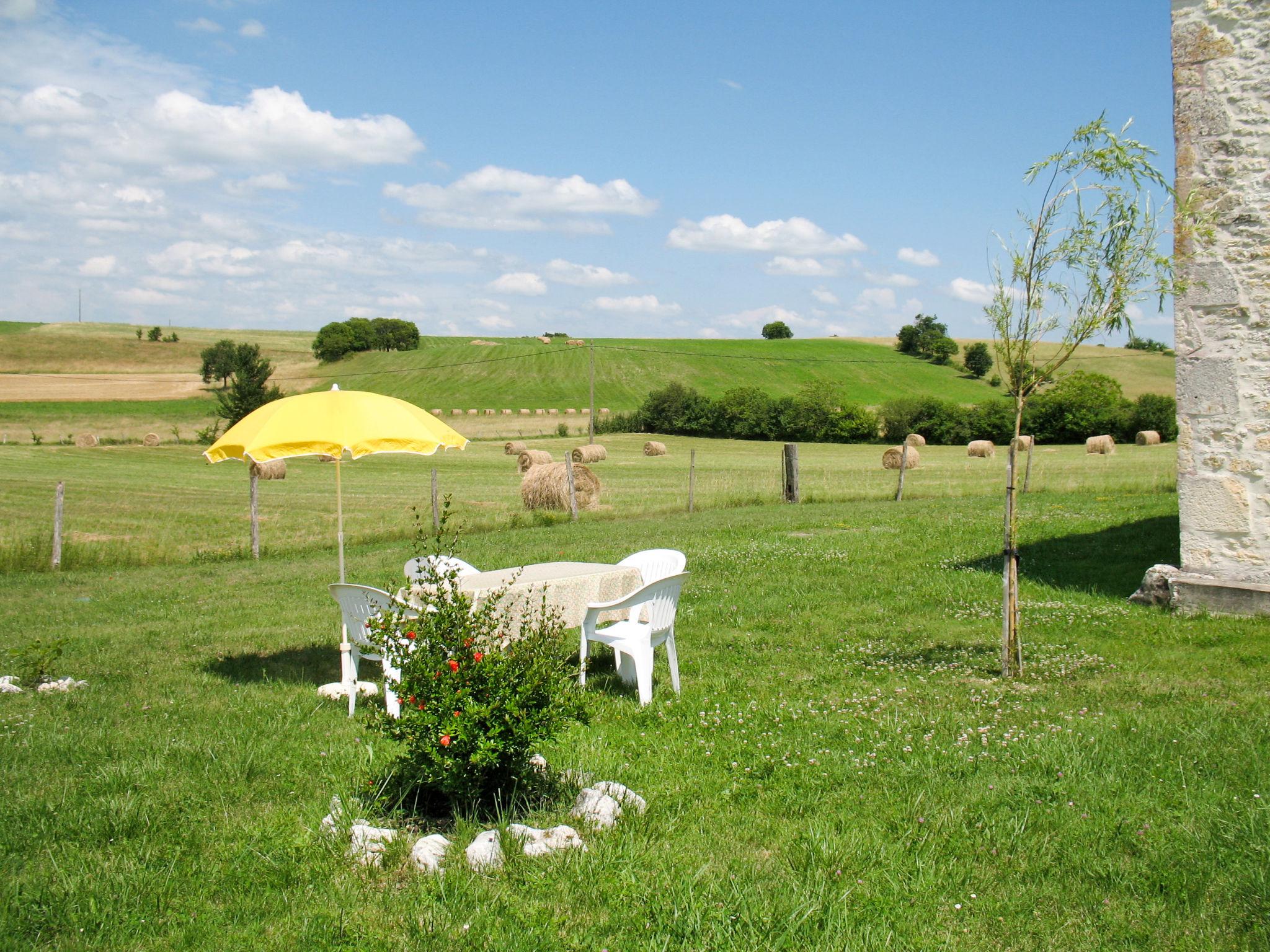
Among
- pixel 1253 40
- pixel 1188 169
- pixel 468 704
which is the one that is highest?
pixel 1253 40

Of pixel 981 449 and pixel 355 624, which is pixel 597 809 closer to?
pixel 355 624

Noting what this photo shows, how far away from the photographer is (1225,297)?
8812 millimetres

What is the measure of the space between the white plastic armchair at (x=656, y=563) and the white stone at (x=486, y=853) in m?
4.14

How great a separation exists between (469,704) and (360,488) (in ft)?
86.8

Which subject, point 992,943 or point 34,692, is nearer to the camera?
point 992,943

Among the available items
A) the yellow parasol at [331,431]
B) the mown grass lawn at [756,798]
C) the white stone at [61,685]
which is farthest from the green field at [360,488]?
the mown grass lawn at [756,798]

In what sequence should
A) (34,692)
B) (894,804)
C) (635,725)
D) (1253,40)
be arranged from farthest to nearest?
1. (1253,40)
2. (34,692)
3. (635,725)
4. (894,804)

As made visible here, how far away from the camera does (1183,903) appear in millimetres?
3588

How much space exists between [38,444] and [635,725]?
1851 inches

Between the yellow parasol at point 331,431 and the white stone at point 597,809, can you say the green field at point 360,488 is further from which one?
the white stone at point 597,809

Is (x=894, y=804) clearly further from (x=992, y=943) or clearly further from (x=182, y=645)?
(x=182, y=645)

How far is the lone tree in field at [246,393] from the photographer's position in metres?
50.9

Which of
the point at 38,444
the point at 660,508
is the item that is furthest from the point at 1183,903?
the point at 38,444

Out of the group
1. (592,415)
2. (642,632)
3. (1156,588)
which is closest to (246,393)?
(592,415)
